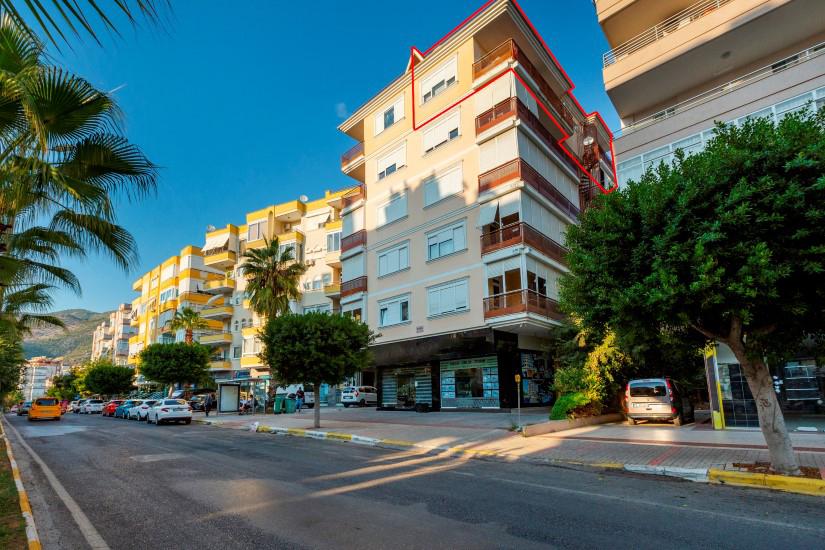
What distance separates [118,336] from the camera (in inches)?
3691

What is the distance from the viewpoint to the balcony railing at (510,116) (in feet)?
80.8

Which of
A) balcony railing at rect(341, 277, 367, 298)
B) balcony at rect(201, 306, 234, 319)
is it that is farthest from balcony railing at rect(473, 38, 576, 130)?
balcony at rect(201, 306, 234, 319)

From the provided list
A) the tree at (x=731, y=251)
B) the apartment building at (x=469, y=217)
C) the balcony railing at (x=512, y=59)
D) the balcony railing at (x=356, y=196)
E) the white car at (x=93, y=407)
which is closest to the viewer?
the tree at (x=731, y=251)

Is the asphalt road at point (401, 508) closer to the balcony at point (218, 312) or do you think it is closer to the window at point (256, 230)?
the window at point (256, 230)

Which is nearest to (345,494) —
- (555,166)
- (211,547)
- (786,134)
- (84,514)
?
(211,547)

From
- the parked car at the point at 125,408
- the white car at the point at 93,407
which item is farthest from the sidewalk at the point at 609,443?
the white car at the point at 93,407

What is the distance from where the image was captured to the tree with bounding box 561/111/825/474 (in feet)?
25.0

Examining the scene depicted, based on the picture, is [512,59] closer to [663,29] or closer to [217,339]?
[663,29]

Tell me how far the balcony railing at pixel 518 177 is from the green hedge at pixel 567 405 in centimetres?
1120

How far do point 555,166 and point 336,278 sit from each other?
76.1ft

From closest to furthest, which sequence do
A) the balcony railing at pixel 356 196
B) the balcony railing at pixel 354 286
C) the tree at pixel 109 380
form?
the balcony railing at pixel 354 286, the balcony railing at pixel 356 196, the tree at pixel 109 380

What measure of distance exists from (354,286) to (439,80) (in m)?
14.0

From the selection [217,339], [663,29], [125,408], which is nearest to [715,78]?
[663,29]

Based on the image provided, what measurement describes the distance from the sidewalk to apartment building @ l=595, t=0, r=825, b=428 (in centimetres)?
229
